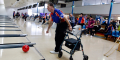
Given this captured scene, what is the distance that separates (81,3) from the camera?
14805mm

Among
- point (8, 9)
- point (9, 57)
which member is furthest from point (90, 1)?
point (8, 9)

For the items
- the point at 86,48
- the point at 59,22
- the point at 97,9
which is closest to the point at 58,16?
the point at 59,22

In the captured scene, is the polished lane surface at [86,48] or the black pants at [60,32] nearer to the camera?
the black pants at [60,32]

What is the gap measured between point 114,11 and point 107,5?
95cm

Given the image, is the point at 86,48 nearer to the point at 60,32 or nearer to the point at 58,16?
the point at 60,32

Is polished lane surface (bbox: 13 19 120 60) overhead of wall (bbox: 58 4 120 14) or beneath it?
beneath

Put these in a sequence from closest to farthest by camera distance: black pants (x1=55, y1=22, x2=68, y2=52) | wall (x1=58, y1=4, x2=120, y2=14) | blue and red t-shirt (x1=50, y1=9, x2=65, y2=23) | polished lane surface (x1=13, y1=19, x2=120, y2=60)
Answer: blue and red t-shirt (x1=50, y1=9, x2=65, y2=23)
black pants (x1=55, y1=22, x2=68, y2=52)
polished lane surface (x1=13, y1=19, x2=120, y2=60)
wall (x1=58, y1=4, x2=120, y2=14)

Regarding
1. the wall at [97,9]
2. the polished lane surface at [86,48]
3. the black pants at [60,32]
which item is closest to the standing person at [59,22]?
the black pants at [60,32]

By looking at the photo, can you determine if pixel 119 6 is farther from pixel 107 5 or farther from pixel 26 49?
pixel 26 49

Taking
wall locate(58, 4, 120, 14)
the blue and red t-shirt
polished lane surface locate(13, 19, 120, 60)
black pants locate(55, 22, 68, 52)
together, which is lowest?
polished lane surface locate(13, 19, 120, 60)

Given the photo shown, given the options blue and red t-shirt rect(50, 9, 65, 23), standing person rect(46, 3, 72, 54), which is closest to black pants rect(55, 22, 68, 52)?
standing person rect(46, 3, 72, 54)

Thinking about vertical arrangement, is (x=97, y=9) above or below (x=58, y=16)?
above

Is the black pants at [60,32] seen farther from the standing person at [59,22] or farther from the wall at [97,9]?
the wall at [97,9]

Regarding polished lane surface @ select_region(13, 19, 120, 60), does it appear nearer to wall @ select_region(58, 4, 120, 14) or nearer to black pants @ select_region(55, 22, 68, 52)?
black pants @ select_region(55, 22, 68, 52)
